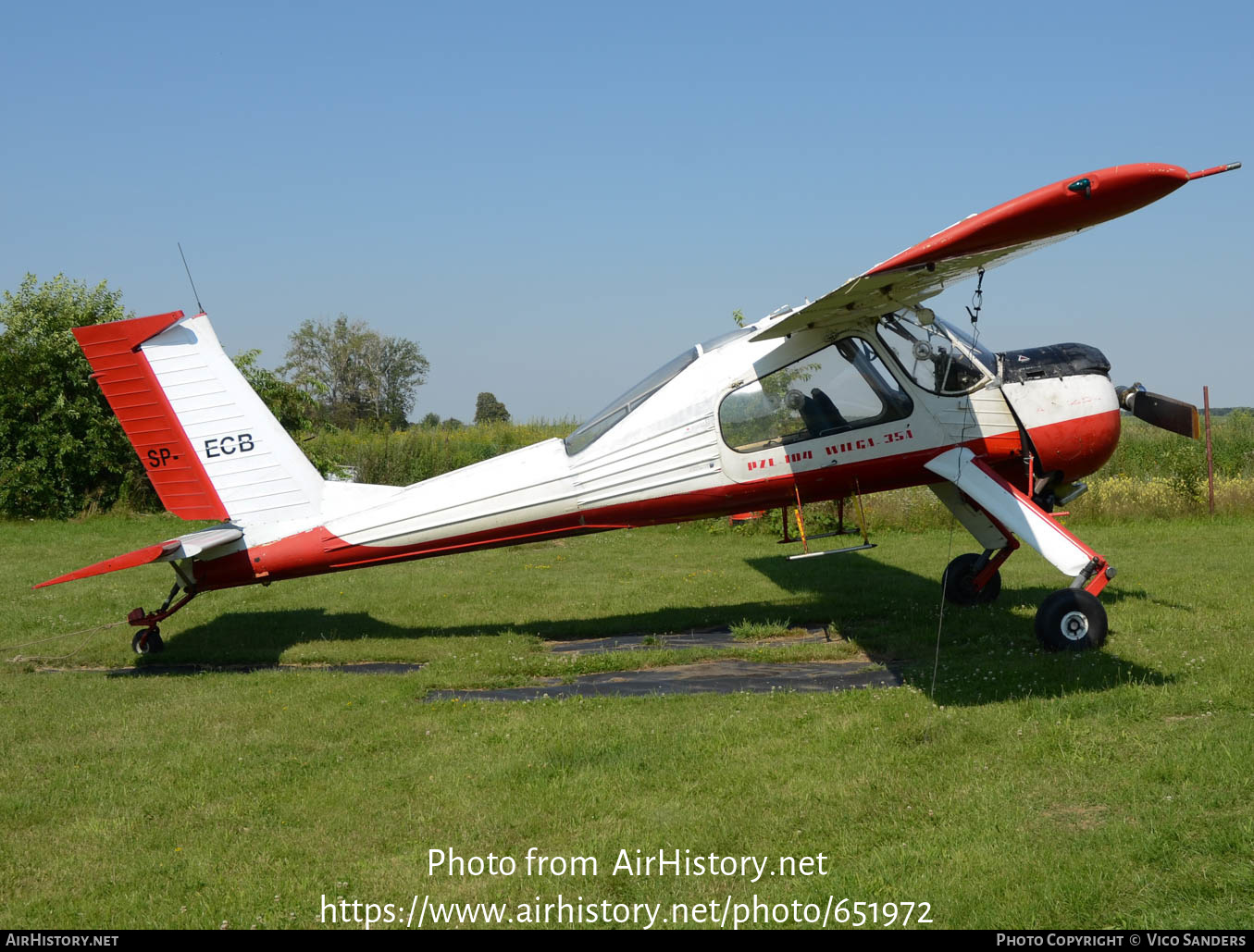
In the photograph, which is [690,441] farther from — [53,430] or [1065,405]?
[53,430]

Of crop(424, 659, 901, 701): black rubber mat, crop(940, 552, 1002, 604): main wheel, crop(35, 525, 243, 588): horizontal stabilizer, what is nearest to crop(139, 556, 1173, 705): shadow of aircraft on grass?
crop(940, 552, 1002, 604): main wheel

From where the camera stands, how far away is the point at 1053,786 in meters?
5.21

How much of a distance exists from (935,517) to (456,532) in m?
11.3

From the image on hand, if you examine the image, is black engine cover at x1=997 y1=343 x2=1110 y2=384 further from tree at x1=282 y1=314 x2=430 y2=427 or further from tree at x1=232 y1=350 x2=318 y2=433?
tree at x1=282 y1=314 x2=430 y2=427

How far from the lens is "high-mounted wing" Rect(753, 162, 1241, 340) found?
242 inches

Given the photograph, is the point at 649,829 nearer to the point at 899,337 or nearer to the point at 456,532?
the point at 456,532

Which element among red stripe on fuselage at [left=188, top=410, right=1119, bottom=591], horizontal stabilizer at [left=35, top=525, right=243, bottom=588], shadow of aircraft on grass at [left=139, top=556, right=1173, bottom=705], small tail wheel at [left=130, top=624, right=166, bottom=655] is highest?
horizontal stabilizer at [left=35, top=525, right=243, bottom=588]

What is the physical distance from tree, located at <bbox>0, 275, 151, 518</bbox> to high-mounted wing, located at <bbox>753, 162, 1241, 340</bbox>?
20111mm

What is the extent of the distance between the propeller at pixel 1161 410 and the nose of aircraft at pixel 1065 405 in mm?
378

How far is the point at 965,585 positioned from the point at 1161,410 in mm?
2735

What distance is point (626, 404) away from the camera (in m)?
9.52

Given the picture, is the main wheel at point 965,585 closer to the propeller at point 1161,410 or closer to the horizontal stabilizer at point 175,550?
the propeller at point 1161,410

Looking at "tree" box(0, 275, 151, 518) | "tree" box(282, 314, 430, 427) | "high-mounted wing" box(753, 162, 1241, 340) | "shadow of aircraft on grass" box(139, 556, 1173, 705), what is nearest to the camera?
"high-mounted wing" box(753, 162, 1241, 340)

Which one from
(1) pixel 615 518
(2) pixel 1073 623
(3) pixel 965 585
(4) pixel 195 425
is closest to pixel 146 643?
(4) pixel 195 425
